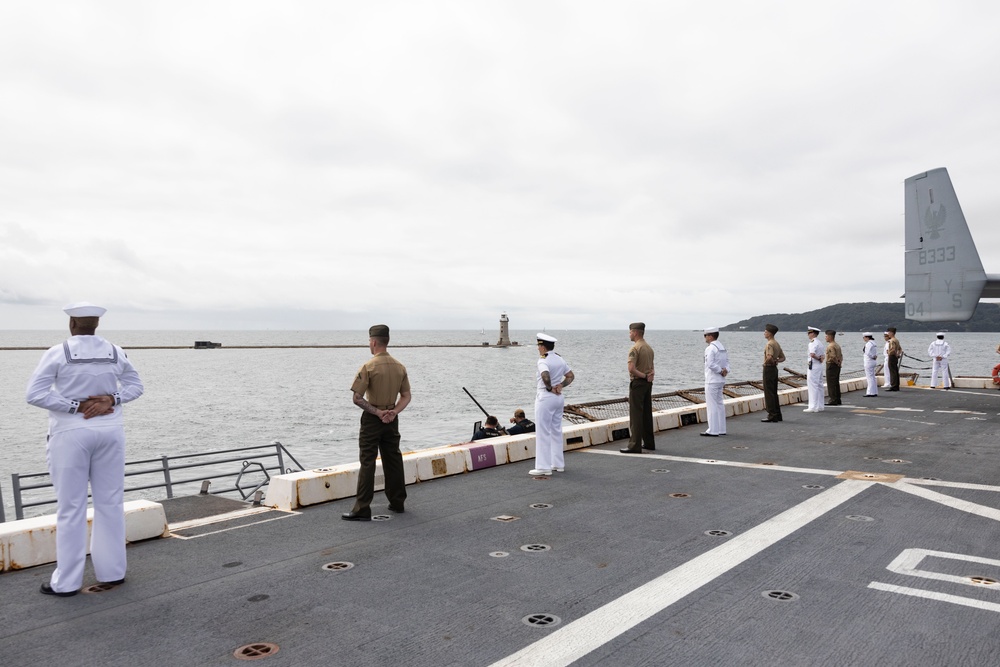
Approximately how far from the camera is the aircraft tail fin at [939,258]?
19.0 meters

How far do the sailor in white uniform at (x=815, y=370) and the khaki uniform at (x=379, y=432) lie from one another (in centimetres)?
1266

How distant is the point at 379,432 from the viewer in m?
7.29

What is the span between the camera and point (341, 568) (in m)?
5.56

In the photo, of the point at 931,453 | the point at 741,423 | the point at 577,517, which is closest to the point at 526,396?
the point at 741,423

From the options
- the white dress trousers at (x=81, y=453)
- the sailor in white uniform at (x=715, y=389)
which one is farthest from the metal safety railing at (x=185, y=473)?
the sailor in white uniform at (x=715, y=389)

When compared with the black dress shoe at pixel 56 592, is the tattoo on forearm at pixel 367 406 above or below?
above

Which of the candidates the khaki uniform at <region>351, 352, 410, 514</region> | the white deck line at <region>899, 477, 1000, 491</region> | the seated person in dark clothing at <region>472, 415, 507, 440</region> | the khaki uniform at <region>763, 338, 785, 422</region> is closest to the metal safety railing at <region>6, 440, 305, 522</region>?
the khaki uniform at <region>351, 352, 410, 514</region>

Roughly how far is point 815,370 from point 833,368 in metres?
2.21

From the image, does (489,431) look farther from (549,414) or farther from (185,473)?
(185,473)

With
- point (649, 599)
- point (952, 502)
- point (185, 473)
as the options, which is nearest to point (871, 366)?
point (952, 502)

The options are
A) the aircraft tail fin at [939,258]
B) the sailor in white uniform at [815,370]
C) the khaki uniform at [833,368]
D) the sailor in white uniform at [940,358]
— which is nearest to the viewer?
the sailor in white uniform at [815,370]

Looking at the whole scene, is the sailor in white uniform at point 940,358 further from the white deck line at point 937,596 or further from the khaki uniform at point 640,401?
the white deck line at point 937,596

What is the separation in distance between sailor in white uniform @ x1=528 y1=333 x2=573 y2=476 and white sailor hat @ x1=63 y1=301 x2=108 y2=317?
18.9ft

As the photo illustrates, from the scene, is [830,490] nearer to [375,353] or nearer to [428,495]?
[428,495]
